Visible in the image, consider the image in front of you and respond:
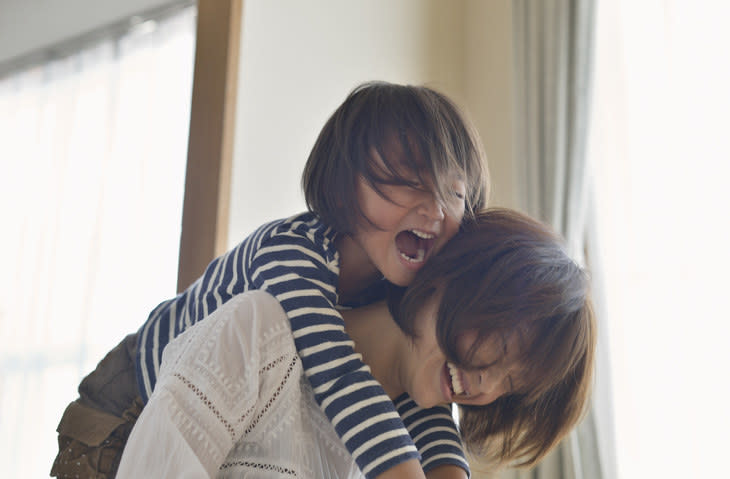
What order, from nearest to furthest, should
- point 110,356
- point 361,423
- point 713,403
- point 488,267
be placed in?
1. point 361,423
2. point 488,267
3. point 110,356
4. point 713,403

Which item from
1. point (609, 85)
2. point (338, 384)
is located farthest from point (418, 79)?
point (338, 384)

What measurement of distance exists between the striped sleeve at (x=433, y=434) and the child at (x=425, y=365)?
1 cm

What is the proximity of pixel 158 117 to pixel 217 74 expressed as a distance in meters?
0.19

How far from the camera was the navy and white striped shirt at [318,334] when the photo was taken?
1.03 metres

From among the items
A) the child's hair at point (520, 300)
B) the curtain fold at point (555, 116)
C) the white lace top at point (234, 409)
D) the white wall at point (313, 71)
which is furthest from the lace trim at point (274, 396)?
the curtain fold at point (555, 116)

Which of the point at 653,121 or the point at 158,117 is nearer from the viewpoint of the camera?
the point at 158,117

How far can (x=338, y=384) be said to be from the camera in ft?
3.49

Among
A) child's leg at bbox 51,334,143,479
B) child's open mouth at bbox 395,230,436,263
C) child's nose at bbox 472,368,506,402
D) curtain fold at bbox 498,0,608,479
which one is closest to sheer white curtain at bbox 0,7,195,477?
child's leg at bbox 51,334,143,479

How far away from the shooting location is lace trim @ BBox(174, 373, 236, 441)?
3.28ft

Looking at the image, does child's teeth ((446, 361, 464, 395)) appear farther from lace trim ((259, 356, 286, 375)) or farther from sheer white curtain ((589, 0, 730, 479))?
sheer white curtain ((589, 0, 730, 479))

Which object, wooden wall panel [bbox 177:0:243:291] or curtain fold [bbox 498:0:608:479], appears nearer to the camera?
wooden wall panel [bbox 177:0:243:291]

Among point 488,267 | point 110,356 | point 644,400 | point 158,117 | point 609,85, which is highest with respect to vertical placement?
point 609,85

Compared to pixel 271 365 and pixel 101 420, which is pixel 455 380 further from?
pixel 101 420

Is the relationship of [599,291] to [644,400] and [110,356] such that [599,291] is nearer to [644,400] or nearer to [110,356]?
[644,400]
